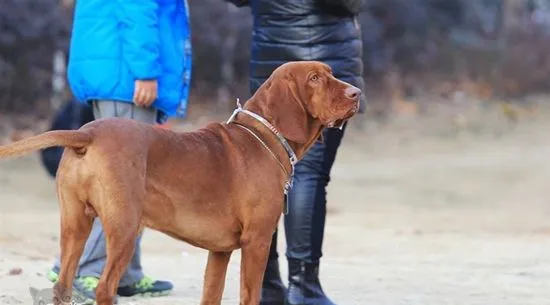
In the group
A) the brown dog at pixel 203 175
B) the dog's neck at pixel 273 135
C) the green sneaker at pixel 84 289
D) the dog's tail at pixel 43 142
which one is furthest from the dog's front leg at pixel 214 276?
the green sneaker at pixel 84 289

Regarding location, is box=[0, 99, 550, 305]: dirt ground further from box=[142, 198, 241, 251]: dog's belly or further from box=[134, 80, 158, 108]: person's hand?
box=[142, 198, 241, 251]: dog's belly

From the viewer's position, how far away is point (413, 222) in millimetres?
14242

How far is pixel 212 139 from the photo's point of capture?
5.07m

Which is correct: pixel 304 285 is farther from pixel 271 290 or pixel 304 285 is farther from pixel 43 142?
pixel 43 142

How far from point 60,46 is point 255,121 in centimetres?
1232

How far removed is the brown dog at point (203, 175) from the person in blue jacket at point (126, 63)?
0.98m

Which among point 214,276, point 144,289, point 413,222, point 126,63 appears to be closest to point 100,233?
point 144,289

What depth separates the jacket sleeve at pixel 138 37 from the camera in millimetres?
6090

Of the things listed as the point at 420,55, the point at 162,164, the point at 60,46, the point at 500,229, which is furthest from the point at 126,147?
the point at 420,55

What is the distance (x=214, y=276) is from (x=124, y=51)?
1.43 meters

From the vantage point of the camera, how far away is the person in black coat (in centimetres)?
610

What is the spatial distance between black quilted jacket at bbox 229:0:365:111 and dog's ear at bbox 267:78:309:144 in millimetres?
849

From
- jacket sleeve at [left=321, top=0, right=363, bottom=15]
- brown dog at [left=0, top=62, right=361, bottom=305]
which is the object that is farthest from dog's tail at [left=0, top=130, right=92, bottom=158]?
jacket sleeve at [left=321, top=0, right=363, bottom=15]

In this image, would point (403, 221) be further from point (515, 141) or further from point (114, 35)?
point (114, 35)
